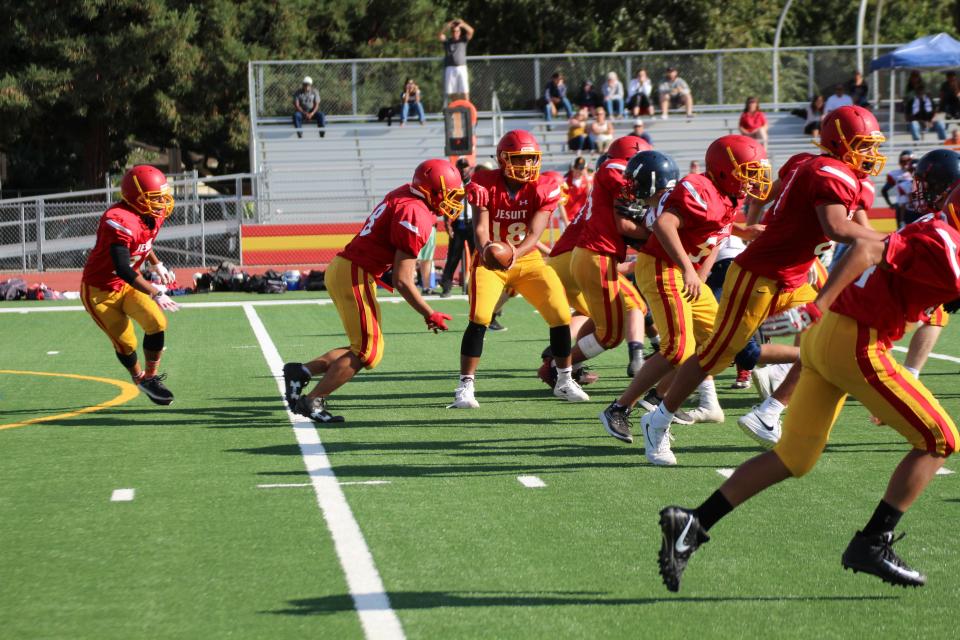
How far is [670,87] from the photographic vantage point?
2802cm

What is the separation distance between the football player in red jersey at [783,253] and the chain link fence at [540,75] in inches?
823

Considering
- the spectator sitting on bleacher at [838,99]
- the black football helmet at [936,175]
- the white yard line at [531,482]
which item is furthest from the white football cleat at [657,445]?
the spectator sitting on bleacher at [838,99]

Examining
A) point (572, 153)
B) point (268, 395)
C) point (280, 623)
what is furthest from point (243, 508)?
point (572, 153)

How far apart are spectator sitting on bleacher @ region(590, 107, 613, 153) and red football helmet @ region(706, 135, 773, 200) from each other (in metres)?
18.9

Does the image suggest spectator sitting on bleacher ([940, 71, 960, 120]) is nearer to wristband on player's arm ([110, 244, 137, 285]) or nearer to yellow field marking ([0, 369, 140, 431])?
yellow field marking ([0, 369, 140, 431])

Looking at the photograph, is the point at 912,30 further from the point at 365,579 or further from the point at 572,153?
the point at 365,579

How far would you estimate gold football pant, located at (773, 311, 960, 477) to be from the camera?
482 centimetres

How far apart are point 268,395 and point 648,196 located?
11.5 feet

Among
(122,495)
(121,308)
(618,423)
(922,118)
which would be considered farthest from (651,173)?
(922,118)

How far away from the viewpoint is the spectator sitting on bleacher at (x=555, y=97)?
27.6 m

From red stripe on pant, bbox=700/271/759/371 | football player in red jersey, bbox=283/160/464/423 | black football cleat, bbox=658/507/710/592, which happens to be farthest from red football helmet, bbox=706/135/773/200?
black football cleat, bbox=658/507/710/592

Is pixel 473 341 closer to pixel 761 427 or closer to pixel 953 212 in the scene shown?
pixel 761 427

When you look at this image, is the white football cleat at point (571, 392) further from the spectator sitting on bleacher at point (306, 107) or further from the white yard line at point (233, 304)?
the spectator sitting on bleacher at point (306, 107)

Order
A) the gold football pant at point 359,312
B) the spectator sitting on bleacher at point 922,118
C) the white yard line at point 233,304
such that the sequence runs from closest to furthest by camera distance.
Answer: the gold football pant at point 359,312
the white yard line at point 233,304
the spectator sitting on bleacher at point 922,118
